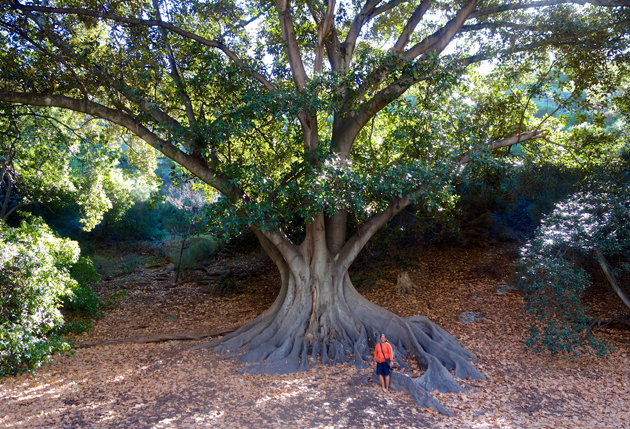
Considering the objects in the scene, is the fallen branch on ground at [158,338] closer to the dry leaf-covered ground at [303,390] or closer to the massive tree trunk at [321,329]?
the dry leaf-covered ground at [303,390]

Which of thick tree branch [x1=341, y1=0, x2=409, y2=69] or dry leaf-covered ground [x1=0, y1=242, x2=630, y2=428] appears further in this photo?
thick tree branch [x1=341, y1=0, x2=409, y2=69]

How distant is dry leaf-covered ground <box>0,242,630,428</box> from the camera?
6.30 meters

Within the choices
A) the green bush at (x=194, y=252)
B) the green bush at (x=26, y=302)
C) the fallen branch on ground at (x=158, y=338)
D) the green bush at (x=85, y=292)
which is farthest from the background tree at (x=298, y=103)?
the green bush at (x=194, y=252)

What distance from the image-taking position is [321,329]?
9344mm

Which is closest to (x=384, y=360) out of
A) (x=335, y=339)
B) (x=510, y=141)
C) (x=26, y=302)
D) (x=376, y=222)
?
(x=335, y=339)

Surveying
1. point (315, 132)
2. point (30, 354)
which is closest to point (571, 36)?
point (315, 132)

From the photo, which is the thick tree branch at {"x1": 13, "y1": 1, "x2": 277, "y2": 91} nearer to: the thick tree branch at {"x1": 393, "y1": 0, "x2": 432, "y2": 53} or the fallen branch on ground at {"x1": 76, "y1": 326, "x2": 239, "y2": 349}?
the thick tree branch at {"x1": 393, "y1": 0, "x2": 432, "y2": 53}

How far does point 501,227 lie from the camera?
1570 centimetres

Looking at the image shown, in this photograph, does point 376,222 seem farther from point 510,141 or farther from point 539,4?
point 539,4

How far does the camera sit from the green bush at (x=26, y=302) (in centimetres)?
762

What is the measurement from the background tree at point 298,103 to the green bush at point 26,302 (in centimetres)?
315

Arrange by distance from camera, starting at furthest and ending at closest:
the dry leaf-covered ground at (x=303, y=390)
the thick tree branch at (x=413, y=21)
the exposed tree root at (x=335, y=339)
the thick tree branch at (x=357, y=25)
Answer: the thick tree branch at (x=357, y=25)
the thick tree branch at (x=413, y=21)
the exposed tree root at (x=335, y=339)
the dry leaf-covered ground at (x=303, y=390)

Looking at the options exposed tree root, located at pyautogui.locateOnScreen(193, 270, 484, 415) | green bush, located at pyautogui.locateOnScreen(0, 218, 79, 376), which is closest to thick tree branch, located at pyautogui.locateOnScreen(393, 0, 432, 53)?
exposed tree root, located at pyautogui.locateOnScreen(193, 270, 484, 415)

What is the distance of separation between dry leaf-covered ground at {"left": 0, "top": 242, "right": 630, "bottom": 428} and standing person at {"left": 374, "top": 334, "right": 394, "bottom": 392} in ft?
0.69
